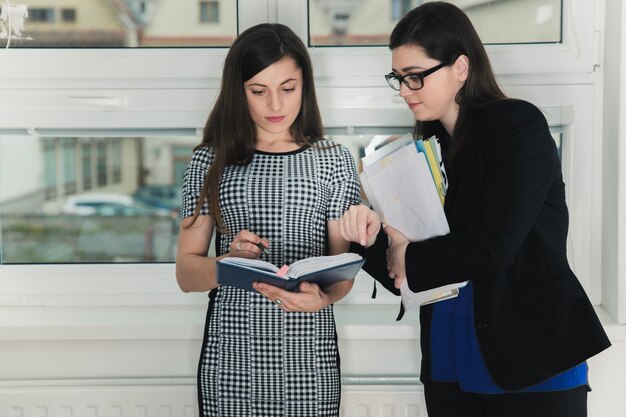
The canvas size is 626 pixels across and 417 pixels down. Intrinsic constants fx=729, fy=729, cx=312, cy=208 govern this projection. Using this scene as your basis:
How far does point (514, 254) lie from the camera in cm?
134

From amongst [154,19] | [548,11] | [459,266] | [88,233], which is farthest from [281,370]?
[548,11]

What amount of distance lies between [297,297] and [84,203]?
1060 millimetres

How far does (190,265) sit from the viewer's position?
1.62 meters

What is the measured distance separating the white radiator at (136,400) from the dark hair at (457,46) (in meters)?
0.85

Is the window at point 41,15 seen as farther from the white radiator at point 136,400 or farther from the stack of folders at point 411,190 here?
the stack of folders at point 411,190

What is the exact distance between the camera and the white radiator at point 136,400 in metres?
2.00

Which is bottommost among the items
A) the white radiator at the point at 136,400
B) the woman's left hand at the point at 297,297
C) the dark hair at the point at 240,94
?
the white radiator at the point at 136,400

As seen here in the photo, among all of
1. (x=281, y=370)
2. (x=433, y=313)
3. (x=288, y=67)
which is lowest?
(x=281, y=370)

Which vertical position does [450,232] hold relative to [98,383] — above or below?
above

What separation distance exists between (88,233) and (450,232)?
4.15 feet

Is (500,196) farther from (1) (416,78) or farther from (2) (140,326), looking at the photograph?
(2) (140,326)

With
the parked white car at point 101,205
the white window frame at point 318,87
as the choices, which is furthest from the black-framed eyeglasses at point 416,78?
the parked white car at point 101,205

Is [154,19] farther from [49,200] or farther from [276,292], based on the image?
[276,292]

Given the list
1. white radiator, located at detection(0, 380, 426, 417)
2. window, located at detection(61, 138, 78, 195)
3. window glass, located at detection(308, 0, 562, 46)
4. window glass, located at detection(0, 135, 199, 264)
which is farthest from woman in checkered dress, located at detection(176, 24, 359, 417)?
window, located at detection(61, 138, 78, 195)
